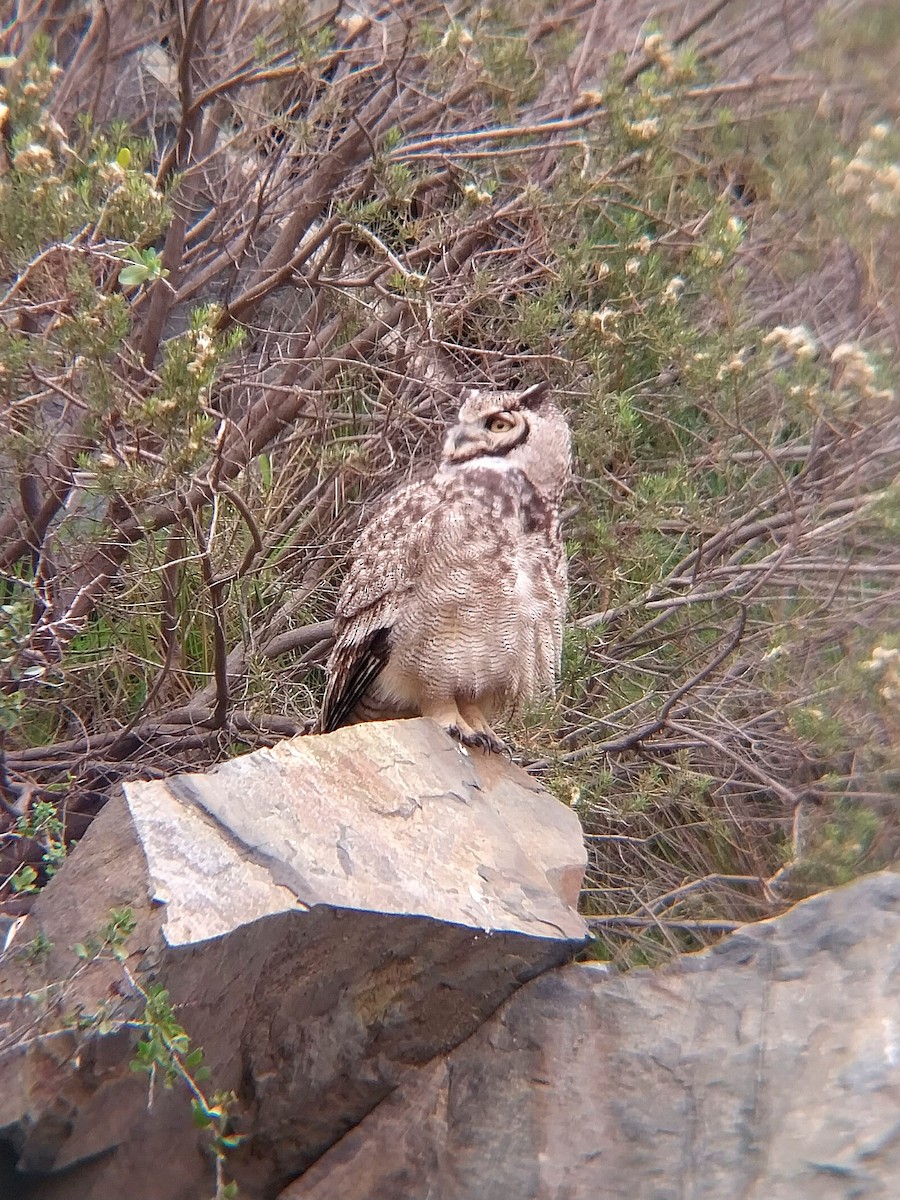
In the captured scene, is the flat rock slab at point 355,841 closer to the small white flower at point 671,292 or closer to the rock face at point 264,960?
the rock face at point 264,960

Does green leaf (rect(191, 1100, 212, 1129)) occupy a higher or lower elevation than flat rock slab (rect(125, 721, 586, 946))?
lower

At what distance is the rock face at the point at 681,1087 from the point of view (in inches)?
72.0

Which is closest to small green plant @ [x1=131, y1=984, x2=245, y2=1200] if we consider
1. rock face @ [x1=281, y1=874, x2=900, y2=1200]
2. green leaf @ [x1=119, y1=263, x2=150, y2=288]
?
rock face @ [x1=281, y1=874, x2=900, y2=1200]

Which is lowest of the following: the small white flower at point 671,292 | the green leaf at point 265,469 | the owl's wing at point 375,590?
the owl's wing at point 375,590

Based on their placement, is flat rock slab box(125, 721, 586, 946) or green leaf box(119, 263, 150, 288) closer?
flat rock slab box(125, 721, 586, 946)

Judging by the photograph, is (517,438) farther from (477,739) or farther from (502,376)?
(502,376)

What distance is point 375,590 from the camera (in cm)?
326

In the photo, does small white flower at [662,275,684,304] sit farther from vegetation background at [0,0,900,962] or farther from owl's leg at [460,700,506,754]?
owl's leg at [460,700,506,754]

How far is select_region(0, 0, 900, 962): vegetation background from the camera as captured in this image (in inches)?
119

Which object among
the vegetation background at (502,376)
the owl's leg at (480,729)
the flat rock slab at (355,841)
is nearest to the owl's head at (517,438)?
Result: the vegetation background at (502,376)

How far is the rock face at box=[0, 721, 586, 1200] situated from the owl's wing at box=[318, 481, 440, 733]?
693 mm

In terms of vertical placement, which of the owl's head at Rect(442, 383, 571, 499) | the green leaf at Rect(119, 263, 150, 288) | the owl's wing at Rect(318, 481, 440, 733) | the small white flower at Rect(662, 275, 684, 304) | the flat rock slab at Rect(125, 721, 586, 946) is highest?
the small white flower at Rect(662, 275, 684, 304)

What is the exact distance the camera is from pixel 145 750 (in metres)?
4.10

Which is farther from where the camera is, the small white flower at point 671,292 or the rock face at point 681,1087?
the small white flower at point 671,292
